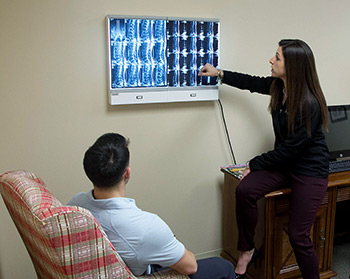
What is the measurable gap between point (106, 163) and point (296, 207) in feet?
4.03

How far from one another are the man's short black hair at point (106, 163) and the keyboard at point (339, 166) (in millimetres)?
1606

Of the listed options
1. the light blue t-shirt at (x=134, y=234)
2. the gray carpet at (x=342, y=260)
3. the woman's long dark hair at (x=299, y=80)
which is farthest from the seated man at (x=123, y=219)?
the gray carpet at (x=342, y=260)

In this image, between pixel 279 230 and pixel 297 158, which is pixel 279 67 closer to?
pixel 297 158

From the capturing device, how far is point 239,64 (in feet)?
8.84

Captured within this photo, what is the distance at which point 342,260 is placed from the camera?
9.36 ft

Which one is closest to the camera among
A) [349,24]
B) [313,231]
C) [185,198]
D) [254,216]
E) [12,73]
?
[12,73]

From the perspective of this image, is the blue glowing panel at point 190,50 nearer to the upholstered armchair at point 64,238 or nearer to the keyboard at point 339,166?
the keyboard at point 339,166

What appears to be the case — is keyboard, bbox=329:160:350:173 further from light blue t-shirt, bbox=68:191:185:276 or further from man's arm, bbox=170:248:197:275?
light blue t-shirt, bbox=68:191:185:276

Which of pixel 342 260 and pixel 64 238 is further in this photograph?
pixel 342 260

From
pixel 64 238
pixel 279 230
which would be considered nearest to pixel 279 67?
pixel 279 230

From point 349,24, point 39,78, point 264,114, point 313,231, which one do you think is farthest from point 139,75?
point 349,24

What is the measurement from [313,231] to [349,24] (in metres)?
1.52

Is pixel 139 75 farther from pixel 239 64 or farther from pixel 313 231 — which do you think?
pixel 313 231

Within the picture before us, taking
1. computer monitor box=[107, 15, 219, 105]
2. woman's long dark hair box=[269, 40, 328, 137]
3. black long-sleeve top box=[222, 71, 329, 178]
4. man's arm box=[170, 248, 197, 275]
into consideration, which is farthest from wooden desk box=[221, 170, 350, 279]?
man's arm box=[170, 248, 197, 275]
